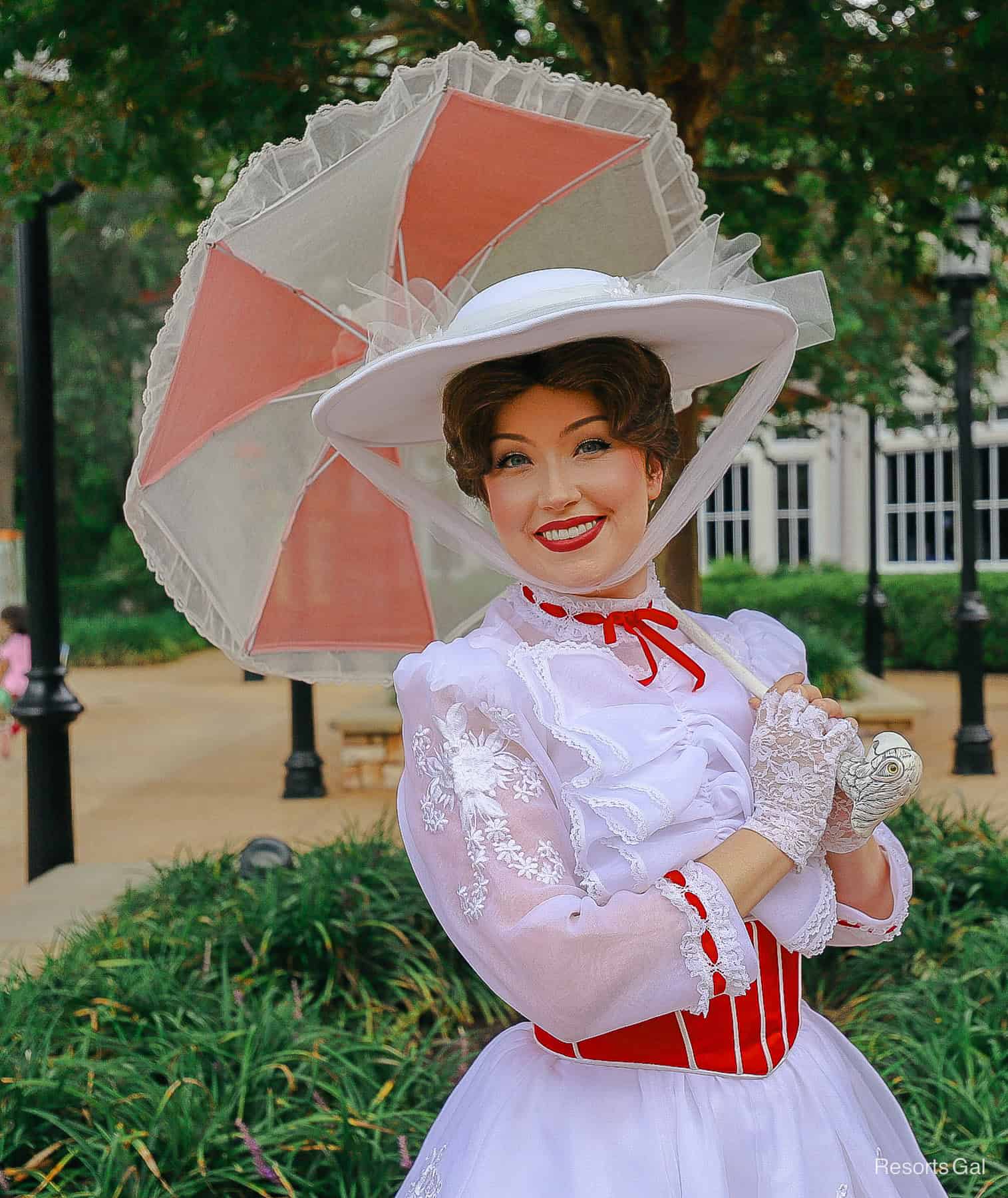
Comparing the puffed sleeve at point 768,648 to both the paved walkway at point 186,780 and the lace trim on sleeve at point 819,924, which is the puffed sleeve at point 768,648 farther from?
the paved walkway at point 186,780

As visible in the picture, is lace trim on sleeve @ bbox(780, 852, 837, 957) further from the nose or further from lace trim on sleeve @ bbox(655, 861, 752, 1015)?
the nose

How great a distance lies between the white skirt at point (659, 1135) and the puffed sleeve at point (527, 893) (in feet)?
0.60

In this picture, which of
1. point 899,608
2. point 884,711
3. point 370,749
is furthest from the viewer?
point 899,608

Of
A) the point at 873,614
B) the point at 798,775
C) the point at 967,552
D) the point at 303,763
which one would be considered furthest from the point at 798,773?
the point at 873,614

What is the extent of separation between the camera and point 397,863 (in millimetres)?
4578

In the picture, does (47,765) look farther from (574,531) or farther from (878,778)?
(878,778)

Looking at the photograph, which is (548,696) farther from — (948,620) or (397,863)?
(948,620)

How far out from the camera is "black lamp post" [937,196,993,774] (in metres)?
7.83

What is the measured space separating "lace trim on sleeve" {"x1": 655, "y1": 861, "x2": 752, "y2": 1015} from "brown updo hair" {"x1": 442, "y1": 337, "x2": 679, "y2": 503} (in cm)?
61

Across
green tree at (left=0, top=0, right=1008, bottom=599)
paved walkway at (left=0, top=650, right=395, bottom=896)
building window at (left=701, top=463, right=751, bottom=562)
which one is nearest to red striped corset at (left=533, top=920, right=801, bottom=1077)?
green tree at (left=0, top=0, right=1008, bottom=599)

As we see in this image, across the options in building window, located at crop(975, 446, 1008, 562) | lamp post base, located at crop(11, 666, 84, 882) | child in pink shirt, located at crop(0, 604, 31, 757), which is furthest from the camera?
building window, located at crop(975, 446, 1008, 562)

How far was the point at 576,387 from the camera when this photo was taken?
1.63 metres

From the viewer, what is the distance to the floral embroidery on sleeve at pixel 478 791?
143 cm

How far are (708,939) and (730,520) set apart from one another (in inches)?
816
